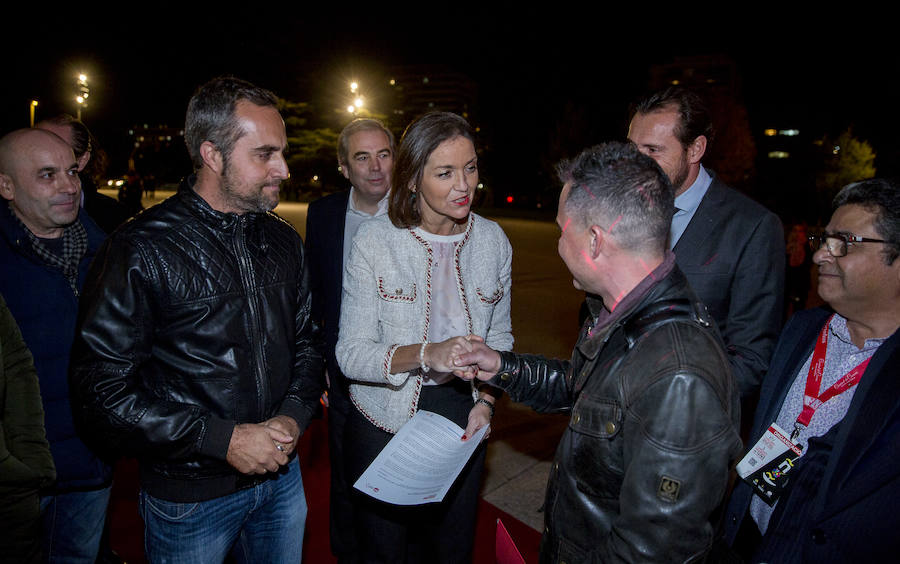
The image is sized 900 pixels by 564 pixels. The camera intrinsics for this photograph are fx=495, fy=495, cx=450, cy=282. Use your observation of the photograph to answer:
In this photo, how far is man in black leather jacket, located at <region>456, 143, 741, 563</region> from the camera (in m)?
1.18

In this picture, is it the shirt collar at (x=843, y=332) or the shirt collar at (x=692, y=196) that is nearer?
the shirt collar at (x=843, y=332)

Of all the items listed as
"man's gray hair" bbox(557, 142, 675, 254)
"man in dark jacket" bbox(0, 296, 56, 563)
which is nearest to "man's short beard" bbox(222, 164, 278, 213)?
"man in dark jacket" bbox(0, 296, 56, 563)

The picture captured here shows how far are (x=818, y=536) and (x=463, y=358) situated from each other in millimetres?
1360

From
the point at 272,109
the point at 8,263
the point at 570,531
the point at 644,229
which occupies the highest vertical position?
the point at 272,109

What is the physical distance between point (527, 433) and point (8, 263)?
3854 mm

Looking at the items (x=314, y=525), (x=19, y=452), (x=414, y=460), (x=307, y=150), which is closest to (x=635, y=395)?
(x=414, y=460)

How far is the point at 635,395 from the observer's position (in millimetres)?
1270

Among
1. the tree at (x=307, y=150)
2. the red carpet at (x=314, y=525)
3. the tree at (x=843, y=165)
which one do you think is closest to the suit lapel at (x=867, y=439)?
the red carpet at (x=314, y=525)

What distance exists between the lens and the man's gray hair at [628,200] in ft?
4.52

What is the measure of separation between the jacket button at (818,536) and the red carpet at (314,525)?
175 cm

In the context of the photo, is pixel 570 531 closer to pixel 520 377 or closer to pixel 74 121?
pixel 520 377

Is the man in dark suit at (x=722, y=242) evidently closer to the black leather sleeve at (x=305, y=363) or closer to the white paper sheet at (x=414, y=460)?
the white paper sheet at (x=414, y=460)

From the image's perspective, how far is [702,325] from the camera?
52.4 inches

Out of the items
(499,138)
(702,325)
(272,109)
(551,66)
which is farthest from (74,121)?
(499,138)
